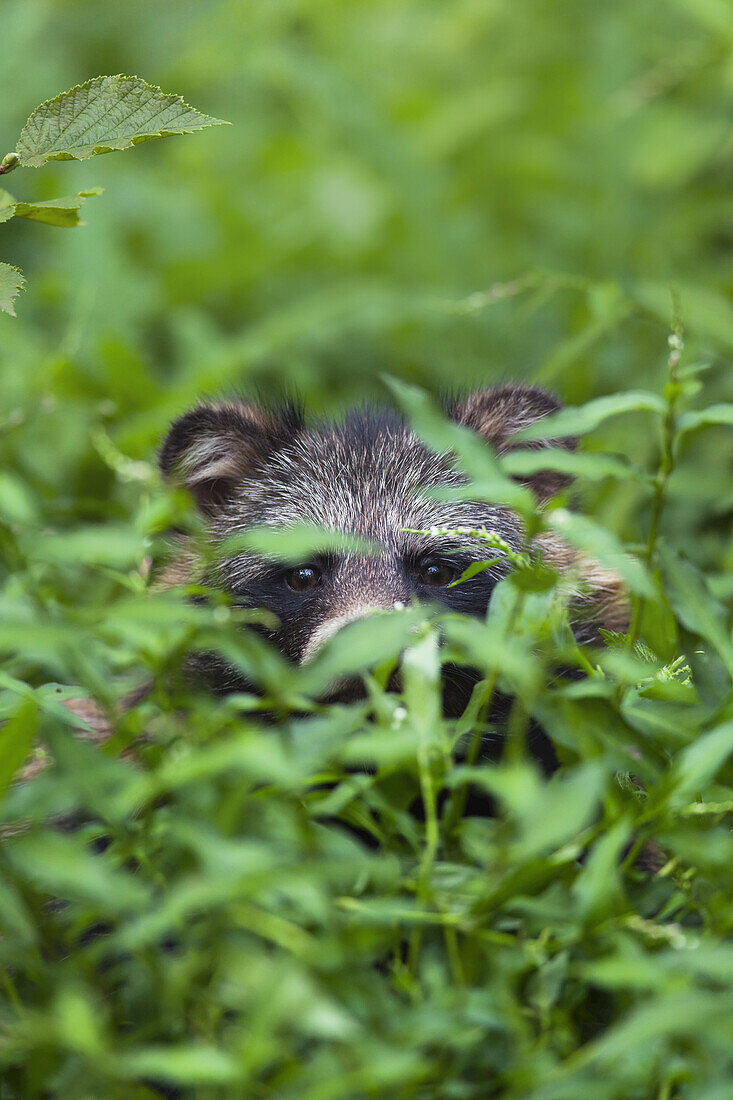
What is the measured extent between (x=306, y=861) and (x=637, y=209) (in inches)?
248

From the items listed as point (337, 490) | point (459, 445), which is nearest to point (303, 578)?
point (337, 490)

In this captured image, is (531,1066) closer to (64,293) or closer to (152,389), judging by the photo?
(152,389)

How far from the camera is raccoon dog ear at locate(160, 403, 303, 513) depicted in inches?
166

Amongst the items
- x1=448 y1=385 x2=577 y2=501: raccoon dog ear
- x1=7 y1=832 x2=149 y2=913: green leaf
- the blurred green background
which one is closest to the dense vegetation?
x1=7 y1=832 x2=149 y2=913: green leaf

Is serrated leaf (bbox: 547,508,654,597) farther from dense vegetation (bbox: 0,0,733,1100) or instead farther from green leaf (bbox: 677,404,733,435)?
green leaf (bbox: 677,404,733,435)

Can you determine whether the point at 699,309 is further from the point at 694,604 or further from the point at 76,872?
the point at 76,872

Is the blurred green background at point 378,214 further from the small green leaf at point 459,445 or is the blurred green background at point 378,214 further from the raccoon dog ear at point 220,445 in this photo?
the small green leaf at point 459,445

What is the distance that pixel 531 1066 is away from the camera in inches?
80.9

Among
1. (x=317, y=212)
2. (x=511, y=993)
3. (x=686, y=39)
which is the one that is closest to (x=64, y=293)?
(x=317, y=212)

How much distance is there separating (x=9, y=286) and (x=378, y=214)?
223 inches

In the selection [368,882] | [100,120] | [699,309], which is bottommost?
[699,309]

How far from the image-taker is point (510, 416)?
4.32 m

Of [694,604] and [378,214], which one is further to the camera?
[378,214]

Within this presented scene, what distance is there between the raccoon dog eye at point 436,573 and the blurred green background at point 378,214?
181 centimetres
